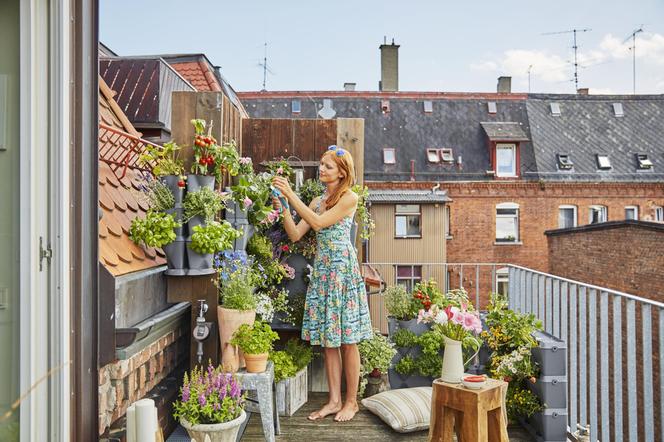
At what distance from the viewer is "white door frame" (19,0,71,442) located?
176 centimetres

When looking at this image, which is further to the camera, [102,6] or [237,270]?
[237,270]

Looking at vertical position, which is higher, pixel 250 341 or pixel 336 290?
pixel 336 290

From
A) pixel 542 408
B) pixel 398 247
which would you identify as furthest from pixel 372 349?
pixel 398 247

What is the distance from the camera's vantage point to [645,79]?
2183cm

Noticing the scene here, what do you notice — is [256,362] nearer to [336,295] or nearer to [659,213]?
[336,295]

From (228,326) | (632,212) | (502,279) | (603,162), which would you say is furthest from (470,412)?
(603,162)

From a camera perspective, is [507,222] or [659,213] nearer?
[507,222]

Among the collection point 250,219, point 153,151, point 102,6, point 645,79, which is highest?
point 645,79

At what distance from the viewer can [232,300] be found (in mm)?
3168

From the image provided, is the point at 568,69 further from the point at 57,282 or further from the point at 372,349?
the point at 57,282

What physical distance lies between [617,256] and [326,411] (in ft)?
32.0

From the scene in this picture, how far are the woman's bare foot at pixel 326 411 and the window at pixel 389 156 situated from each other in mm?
16648

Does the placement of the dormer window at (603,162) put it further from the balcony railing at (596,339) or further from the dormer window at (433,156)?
the balcony railing at (596,339)

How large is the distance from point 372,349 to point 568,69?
2213cm
